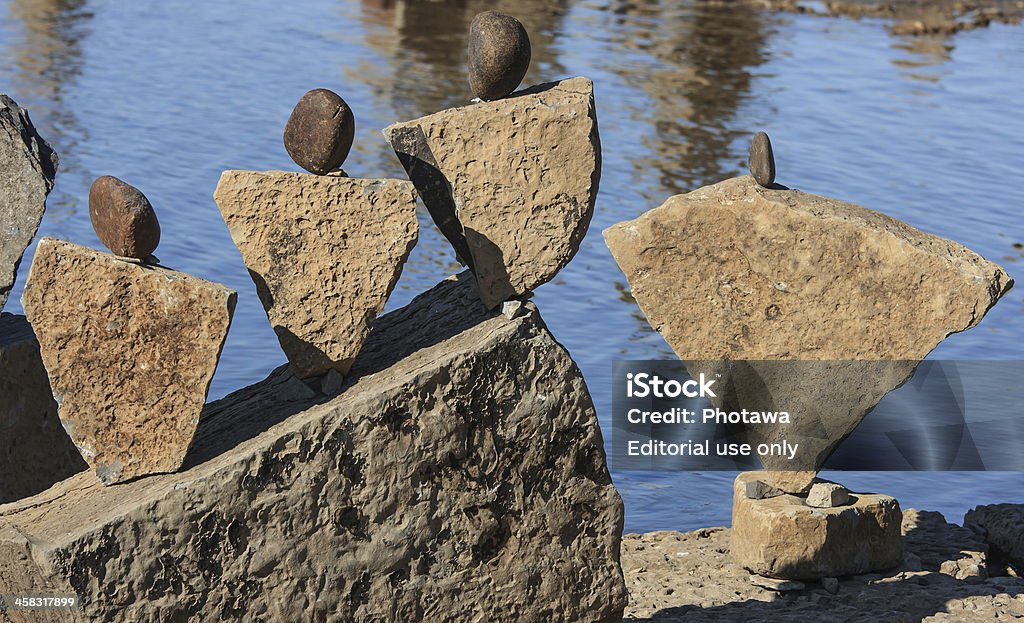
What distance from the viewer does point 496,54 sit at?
13.4ft

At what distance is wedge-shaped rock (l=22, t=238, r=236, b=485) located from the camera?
3727mm

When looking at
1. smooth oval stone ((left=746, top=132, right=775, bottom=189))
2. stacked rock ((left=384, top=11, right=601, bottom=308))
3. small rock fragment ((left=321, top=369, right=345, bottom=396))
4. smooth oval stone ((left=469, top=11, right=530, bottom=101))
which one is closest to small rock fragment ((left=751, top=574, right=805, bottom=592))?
smooth oval stone ((left=746, top=132, right=775, bottom=189))

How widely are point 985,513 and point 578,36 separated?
11636 millimetres

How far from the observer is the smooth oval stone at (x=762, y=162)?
4762 mm

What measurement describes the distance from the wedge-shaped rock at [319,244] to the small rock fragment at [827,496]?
6.68ft

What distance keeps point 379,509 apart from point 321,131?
1.12 meters

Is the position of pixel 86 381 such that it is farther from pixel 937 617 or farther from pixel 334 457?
pixel 937 617

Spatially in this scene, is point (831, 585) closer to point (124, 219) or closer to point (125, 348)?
point (125, 348)

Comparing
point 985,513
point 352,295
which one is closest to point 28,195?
point 352,295

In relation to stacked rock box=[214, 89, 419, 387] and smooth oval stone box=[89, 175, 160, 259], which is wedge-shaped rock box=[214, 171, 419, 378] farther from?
smooth oval stone box=[89, 175, 160, 259]

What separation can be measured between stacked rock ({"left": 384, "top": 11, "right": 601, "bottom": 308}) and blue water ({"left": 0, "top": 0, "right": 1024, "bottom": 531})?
7.83ft

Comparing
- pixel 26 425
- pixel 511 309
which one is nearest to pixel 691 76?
pixel 511 309

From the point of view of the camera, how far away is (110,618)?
3.65 metres

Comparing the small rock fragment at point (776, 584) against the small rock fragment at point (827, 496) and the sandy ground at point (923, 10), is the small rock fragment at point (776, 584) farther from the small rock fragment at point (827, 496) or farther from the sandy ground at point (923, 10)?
the sandy ground at point (923, 10)
